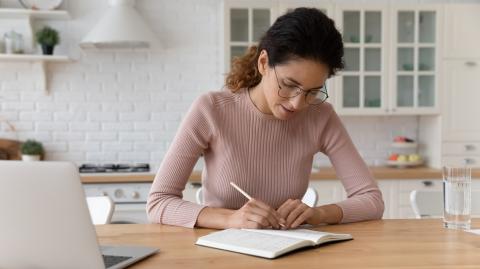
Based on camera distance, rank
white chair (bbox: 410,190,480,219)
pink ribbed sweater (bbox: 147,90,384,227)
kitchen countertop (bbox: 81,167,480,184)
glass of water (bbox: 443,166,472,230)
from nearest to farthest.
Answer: glass of water (bbox: 443,166,472,230)
pink ribbed sweater (bbox: 147,90,384,227)
white chair (bbox: 410,190,480,219)
kitchen countertop (bbox: 81,167,480,184)

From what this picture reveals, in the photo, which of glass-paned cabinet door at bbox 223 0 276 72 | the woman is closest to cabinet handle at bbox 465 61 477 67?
glass-paned cabinet door at bbox 223 0 276 72

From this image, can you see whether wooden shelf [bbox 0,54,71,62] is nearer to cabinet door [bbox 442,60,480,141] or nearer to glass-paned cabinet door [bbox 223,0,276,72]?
glass-paned cabinet door [bbox 223,0,276,72]

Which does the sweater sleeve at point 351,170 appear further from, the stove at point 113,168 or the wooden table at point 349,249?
the stove at point 113,168

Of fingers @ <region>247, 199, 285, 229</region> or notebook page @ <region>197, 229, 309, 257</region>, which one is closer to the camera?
notebook page @ <region>197, 229, 309, 257</region>

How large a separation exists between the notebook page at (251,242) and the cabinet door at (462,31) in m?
3.13

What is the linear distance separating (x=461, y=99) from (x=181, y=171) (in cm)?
294

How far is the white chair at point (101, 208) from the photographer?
6.61 feet

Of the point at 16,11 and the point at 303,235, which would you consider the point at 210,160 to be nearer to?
the point at 303,235

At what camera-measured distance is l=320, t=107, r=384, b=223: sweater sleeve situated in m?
1.88

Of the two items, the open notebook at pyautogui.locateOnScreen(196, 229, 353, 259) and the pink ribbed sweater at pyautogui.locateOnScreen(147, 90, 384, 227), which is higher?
the pink ribbed sweater at pyautogui.locateOnScreen(147, 90, 384, 227)

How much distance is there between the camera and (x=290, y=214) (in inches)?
63.4

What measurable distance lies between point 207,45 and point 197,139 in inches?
97.4

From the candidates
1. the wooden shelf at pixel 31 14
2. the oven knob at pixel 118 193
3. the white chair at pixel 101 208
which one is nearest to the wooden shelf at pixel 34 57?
the wooden shelf at pixel 31 14

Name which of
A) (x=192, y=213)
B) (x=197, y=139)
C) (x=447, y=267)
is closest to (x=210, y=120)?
(x=197, y=139)
